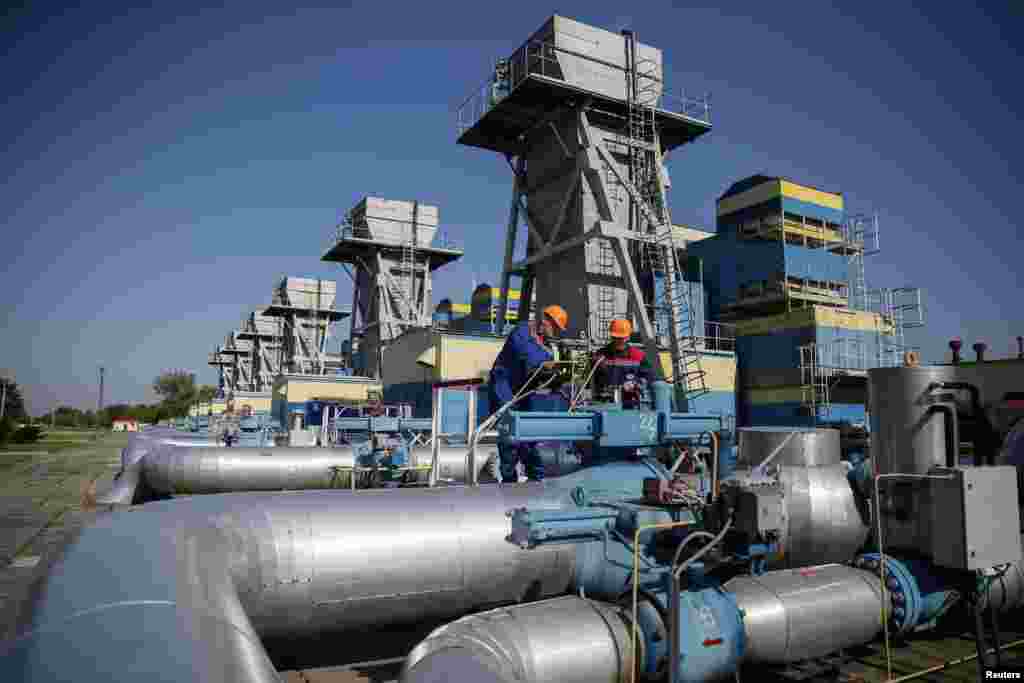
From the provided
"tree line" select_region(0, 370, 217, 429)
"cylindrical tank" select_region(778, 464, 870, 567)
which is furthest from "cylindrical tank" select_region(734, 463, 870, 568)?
"tree line" select_region(0, 370, 217, 429)

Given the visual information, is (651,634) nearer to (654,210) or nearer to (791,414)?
(654,210)

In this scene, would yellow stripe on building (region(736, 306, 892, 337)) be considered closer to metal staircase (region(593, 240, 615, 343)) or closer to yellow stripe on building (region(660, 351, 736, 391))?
yellow stripe on building (region(660, 351, 736, 391))

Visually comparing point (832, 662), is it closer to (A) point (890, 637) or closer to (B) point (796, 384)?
(A) point (890, 637)

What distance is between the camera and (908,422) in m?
4.96

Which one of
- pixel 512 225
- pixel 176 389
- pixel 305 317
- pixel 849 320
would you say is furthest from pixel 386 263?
pixel 176 389

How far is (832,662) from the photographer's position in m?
4.79

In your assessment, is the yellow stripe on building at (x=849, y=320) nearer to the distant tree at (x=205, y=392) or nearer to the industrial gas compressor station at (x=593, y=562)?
the industrial gas compressor station at (x=593, y=562)

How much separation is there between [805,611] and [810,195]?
23663 millimetres

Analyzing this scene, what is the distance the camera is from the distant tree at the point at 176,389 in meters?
88.4

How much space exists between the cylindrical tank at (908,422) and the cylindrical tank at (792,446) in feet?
1.60

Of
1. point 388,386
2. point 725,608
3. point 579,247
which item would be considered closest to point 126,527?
point 725,608

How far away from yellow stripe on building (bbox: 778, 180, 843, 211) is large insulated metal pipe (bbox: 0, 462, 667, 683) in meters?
22.0

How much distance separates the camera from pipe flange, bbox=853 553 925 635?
4.61m

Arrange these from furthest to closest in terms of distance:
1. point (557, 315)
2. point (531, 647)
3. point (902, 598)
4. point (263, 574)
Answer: point (557, 315), point (902, 598), point (263, 574), point (531, 647)
